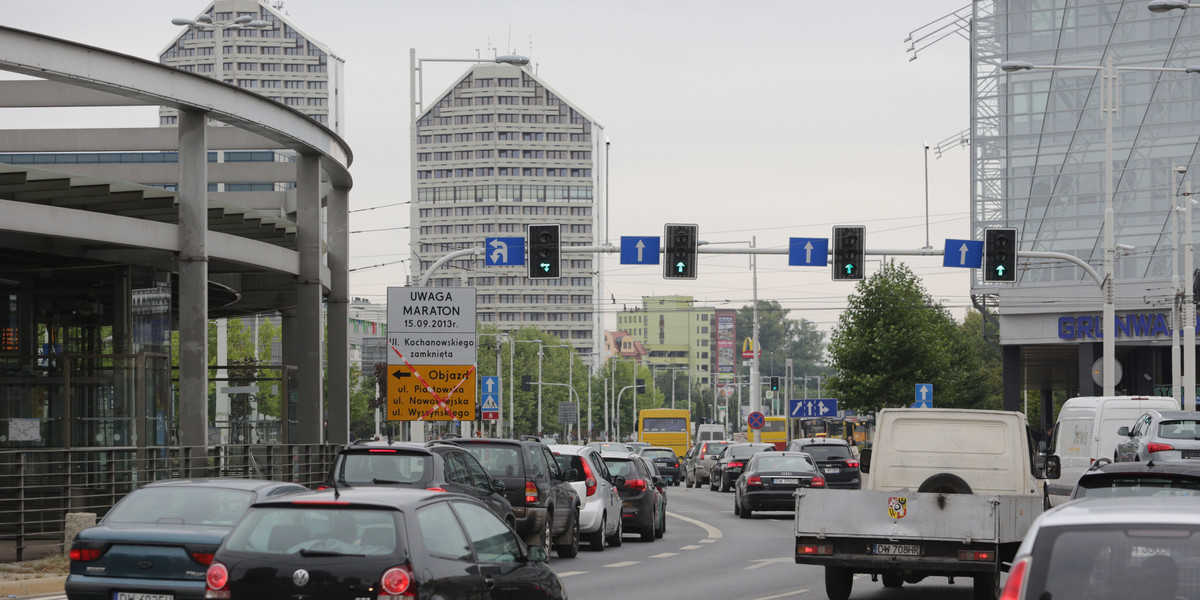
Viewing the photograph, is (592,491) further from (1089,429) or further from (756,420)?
(756,420)

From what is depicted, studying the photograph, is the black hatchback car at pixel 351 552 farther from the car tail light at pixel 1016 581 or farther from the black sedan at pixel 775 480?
the black sedan at pixel 775 480

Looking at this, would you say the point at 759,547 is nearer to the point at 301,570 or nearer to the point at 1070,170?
the point at 301,570

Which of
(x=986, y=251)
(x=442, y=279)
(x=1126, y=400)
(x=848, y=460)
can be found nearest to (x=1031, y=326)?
(x=848, y=460)

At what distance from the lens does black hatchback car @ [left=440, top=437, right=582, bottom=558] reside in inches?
762

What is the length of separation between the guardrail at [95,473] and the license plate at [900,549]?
32.9 feet

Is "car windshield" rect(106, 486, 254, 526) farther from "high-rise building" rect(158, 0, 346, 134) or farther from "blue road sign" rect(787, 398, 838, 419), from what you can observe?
"high-rise building" rect(158, 0, 346, 134)

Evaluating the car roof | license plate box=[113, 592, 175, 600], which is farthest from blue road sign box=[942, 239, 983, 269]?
the car roof

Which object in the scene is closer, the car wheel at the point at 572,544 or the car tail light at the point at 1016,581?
the car tail light at the point at 1016,581

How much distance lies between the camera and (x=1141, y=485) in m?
11.4

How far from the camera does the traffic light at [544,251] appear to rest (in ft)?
102

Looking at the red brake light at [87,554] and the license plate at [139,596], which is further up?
the red brake light at [87,554]

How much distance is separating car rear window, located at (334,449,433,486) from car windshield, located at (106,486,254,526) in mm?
3803

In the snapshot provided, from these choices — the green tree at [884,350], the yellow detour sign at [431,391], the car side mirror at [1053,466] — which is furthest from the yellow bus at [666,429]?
the car side mirror at [1053,466]

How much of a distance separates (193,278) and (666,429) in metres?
55.7
